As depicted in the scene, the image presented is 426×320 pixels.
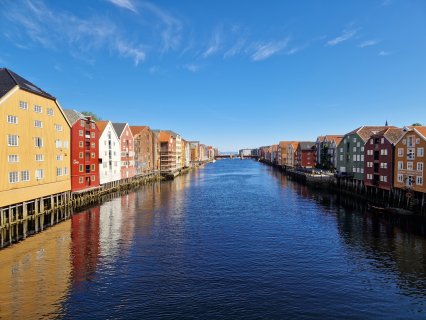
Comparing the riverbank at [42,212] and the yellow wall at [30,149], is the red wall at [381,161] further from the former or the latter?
the yellow wall at [30,149]

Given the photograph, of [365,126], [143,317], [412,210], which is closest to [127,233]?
[143,317]

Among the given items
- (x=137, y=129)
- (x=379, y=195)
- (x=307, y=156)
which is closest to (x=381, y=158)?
(x=379, y=195)

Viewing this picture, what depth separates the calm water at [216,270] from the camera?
2222 cm

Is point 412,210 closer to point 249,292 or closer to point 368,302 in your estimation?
point 368,302

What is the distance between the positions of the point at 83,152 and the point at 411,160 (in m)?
67.4

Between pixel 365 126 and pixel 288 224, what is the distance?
5328cm

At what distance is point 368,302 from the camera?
23250mm

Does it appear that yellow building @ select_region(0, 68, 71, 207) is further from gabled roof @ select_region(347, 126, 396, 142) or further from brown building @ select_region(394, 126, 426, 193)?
gabled roof @ select_region(347, 126, 396, 142)

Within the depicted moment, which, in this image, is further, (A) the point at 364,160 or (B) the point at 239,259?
(A) the point at 364,160

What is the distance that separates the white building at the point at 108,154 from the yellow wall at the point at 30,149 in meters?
17.7

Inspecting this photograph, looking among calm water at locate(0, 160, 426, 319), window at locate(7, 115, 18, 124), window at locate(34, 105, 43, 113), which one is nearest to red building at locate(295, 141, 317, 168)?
calm water at locate(0, 160, 426, 319)

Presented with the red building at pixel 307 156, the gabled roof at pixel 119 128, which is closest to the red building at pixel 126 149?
the gabled roof at pixel 119 128

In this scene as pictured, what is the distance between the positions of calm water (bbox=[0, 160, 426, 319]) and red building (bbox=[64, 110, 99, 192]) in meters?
18.4

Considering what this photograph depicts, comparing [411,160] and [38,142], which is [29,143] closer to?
[38,142]
